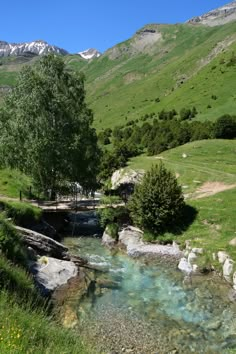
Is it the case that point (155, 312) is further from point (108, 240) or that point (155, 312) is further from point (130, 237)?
point (108, 240)

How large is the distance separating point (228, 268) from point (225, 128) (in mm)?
48764

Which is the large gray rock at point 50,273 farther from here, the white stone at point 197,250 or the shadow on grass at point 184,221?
the shadow on grass at point 184,221

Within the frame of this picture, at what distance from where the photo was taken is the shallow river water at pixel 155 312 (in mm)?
17094

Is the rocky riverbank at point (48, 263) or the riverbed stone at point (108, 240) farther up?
the rocky riverbank at point (48, 263)

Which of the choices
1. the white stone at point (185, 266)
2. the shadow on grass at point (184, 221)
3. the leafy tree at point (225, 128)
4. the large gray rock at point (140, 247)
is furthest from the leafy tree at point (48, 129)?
the leafy tree at point (225, 128)

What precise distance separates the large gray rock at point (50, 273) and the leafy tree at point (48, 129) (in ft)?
60.4

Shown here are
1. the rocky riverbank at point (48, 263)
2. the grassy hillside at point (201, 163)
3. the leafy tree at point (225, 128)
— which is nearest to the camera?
the rocky riverbank at point (48, 263)

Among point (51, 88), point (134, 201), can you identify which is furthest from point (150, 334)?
point (51, 88)

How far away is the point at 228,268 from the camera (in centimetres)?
2559

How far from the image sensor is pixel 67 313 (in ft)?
62.5

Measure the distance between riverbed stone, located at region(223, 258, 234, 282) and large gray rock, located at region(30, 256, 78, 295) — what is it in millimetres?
9607

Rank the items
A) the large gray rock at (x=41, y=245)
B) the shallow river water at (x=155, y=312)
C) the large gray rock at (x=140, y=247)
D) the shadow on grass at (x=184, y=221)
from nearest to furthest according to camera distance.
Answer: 1. the shallow river water at (x=155, y=312)
2. the large gray rock at (x=41, y=245)
3. the large gray rock at (x=140, y=247)
4. the shadow on grass at (x=184, y=221)

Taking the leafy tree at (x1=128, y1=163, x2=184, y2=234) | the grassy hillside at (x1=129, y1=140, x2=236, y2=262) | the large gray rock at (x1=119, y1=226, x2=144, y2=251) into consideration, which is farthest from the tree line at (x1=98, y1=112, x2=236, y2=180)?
the leafy tree at (x1=128, y1=163, x2=184, y2=234)

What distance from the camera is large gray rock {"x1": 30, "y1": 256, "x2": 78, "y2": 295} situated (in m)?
21.3
